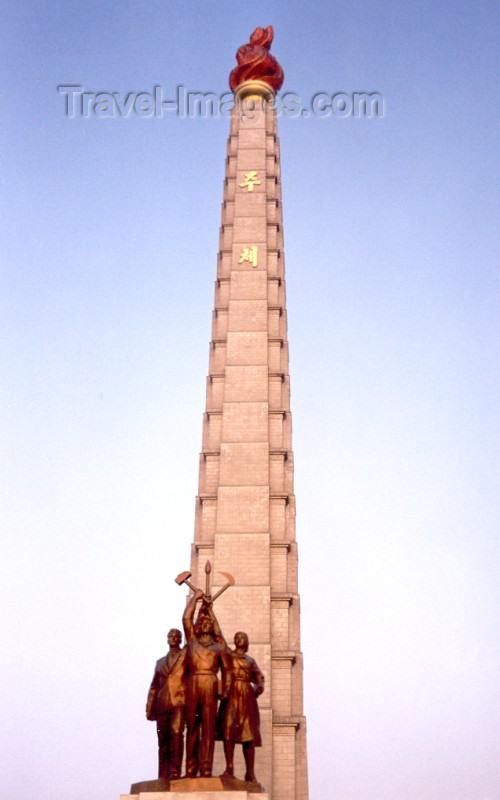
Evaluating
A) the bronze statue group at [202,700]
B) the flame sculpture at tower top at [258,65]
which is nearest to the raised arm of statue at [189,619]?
the bronze statue group at [202,700]

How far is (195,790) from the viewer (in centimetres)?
1215

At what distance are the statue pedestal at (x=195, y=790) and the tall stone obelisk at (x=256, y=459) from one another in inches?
130

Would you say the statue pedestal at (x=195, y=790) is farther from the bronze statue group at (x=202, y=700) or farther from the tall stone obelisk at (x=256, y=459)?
the tall stone obelisk at (x=256, y=459)

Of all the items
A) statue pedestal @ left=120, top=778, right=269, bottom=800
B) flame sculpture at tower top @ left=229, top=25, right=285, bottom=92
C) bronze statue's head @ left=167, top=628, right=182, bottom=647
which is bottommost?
statue pedestal @ left=120, top=778, right=269, bottom=800

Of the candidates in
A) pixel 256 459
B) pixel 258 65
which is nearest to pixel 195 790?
pixel 256 459

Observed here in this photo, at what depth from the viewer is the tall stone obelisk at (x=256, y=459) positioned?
16516 mm

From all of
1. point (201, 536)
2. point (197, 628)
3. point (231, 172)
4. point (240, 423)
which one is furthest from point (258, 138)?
point (197, 628)

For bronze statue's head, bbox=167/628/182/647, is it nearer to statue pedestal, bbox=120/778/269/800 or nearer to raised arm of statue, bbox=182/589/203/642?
raised arm of statue, bbox=182/589/203/642

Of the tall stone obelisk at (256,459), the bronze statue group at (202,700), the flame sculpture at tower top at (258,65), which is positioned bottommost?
the bronze statue group at (202,700)

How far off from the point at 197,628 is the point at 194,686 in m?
0.81

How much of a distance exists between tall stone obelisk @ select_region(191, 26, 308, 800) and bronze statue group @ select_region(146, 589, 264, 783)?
2975mm

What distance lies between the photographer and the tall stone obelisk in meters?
16.5

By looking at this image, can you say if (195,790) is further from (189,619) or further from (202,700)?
(189,619)

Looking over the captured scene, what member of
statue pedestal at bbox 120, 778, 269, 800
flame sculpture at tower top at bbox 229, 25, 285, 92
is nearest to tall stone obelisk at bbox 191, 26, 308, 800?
flame sculpture at tower top at bbox 229, 25, 285, 92
